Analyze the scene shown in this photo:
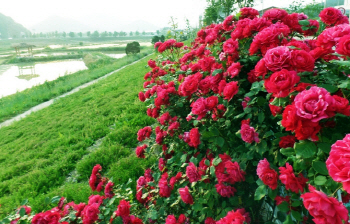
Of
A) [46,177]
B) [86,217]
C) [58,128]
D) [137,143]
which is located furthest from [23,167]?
[86,217]

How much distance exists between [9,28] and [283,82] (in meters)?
189

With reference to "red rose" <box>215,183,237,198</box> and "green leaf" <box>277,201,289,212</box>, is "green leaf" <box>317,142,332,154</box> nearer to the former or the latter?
"green leaf" <box>277,201,289,212</box>

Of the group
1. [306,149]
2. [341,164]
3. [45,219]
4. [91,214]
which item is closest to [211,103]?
[306,149]

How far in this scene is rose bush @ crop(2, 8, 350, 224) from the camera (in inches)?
30.9

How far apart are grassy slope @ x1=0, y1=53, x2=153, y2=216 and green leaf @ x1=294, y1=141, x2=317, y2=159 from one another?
2.26 m

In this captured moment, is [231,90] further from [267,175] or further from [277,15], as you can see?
[277,15]

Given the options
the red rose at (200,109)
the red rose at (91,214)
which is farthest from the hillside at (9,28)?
the red rose at (200,109)

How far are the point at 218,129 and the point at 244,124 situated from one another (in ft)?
1.08

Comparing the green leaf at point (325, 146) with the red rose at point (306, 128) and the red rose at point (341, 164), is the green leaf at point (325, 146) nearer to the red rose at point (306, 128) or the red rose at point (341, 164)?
the red rose at point (306, 128)

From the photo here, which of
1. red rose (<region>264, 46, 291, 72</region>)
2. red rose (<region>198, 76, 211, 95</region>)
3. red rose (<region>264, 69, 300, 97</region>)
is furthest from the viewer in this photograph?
red rose (<region>198, 76, 211, 95</region>)

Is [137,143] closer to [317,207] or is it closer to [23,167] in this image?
[23,167]

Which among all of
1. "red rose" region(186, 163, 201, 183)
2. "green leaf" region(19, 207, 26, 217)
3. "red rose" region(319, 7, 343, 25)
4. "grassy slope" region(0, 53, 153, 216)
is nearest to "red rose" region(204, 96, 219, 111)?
"red rose" region(186, 163, 201, 183)

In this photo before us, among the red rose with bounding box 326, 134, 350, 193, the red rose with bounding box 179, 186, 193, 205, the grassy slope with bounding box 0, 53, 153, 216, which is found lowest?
the grassy slope with bounding box 0, 53, 153, 216

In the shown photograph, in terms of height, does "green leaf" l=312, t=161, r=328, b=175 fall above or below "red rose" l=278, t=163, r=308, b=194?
above
